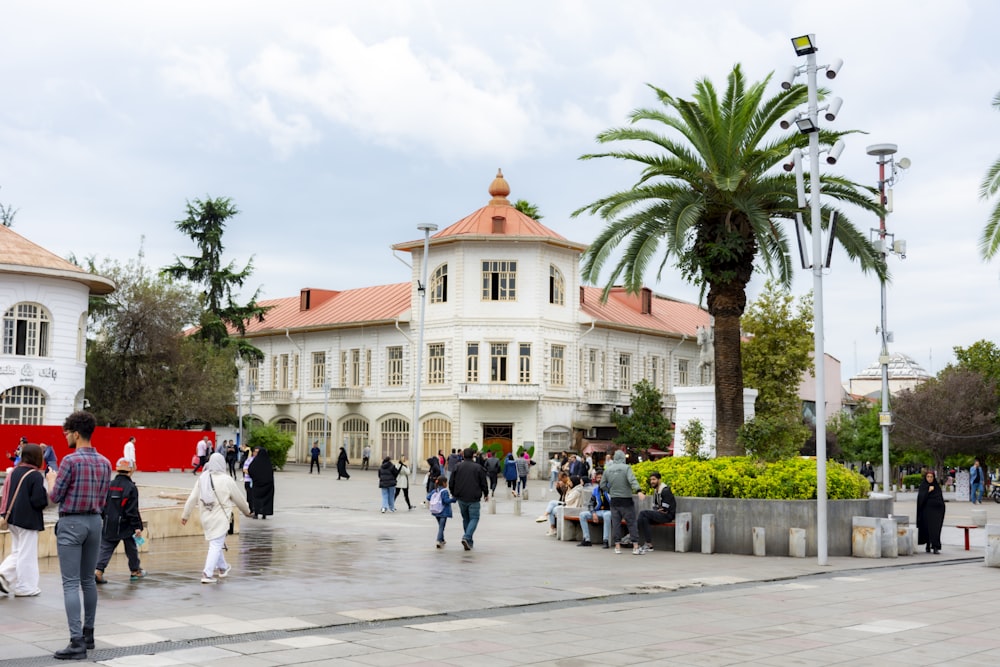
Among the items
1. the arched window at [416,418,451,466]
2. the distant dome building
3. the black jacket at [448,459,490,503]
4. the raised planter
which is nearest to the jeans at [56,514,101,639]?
the black jacket at [448,459,490,503]

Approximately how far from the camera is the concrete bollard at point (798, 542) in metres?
17.6

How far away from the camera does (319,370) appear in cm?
6175

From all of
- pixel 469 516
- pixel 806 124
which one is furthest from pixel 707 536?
pixel 806 124

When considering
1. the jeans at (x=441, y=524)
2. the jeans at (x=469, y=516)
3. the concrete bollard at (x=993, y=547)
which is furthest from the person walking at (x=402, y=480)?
the concrete bollard at (x=993, y=547)

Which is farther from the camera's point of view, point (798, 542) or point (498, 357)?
point (498, 357)

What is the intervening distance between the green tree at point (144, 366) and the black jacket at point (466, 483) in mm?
33973

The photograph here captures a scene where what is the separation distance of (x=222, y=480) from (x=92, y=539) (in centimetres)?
475

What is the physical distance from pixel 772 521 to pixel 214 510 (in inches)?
361

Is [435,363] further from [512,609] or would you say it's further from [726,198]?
[512,609]

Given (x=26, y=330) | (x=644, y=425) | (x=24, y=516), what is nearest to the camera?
(x=24, y=516)

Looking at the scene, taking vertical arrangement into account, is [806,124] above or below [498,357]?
above

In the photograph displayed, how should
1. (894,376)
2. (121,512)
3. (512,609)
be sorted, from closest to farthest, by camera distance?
(512,609), (121,512), (894,376)

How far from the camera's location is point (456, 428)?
53.1m

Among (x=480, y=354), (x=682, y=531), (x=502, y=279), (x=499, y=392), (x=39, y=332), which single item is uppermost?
(x=502, y=279)
